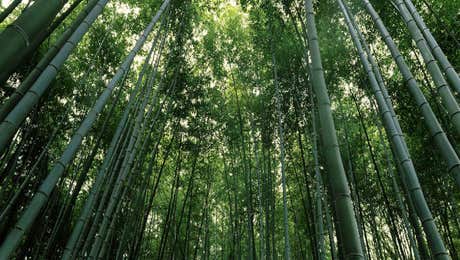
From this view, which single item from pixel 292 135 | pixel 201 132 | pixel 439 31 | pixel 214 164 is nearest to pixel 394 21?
pixel 439 31

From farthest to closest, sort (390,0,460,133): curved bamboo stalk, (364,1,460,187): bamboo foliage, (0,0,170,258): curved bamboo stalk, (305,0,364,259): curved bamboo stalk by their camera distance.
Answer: (390,0,460,133): curved bamboo stalk → (364,1,460,187): bamboo foliage → (0,0,170,258): curved bamboo stalk → (305,0,364,259): curved bamboo stalk

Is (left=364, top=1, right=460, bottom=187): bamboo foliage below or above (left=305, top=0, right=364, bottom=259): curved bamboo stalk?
above

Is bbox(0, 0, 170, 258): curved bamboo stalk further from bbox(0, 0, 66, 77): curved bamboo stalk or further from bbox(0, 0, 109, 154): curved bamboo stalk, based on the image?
bbox(0, 0, 66, 77): curved bamboo stalk

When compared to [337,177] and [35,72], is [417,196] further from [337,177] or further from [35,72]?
[35,72]

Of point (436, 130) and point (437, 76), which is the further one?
point (437, 76)

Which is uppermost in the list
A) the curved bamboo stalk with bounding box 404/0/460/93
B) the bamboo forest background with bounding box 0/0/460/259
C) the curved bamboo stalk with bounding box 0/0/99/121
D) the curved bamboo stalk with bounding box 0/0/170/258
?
the bamboo forest background with bounding box 0/0/460/259

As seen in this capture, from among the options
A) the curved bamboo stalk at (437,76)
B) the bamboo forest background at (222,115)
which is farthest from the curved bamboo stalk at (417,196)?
the bamboo forest background at (222,115)

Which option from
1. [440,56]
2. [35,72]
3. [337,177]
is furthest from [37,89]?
[440,56]

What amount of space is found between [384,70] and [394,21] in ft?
3.72

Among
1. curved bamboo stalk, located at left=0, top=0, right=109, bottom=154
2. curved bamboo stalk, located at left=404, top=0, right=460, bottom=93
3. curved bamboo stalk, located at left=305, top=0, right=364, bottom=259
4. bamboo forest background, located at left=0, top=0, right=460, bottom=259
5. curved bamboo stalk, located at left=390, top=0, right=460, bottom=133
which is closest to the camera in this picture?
curved bamboo stalk, located at left=305, top=0, right=364, bottom=259

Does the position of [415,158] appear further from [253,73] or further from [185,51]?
[185,51]

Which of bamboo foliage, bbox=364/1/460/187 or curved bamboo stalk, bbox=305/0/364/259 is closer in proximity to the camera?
curved bamboo stalk, bbox=305/0/364/259

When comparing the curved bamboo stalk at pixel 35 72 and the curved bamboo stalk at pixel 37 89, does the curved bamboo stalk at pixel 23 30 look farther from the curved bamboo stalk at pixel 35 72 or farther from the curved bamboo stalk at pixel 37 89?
the curved bamboo stalk at pixel 35 72

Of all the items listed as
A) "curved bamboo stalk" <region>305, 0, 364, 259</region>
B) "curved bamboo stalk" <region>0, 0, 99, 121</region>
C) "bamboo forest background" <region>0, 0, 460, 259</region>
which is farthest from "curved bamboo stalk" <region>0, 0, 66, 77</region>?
"bamboo forest background" <region>0, 0, 460, 259</region>
